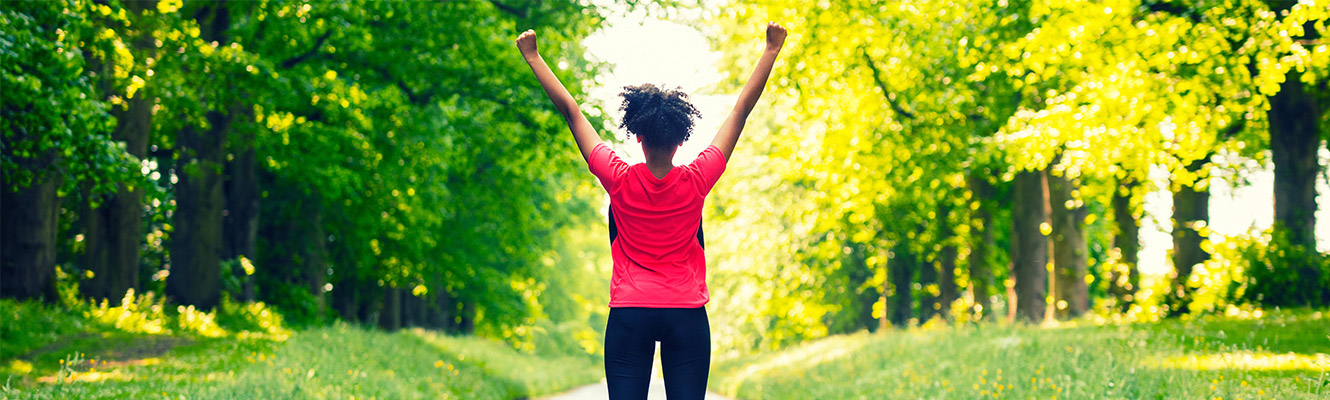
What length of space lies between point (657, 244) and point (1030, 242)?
1902cm

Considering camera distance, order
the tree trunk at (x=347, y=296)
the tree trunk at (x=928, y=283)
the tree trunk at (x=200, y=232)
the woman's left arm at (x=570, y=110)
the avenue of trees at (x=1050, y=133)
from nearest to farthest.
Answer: the woman's left arm at (x=570, y=110)
the avenue of trees at (x=1050, y=133)
the tree trunk at (x=200, y=232)
the tree trunk at (x=347, y=296)
the tree trunk at (x=928, y=283)

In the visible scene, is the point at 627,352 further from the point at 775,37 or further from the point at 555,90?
the point at 775,37

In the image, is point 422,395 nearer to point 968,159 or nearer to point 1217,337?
point 1217,337

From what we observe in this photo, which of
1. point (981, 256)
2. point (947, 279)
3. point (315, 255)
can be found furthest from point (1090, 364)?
point (315, 255)

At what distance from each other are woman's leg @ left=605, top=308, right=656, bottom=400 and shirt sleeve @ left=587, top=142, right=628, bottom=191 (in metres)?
0.40

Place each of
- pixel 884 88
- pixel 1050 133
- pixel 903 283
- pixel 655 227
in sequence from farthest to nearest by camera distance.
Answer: pixel 903 283, pixel 884 88, pixel 1050 133, pixel 655 227

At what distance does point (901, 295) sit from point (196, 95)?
21.8 meters

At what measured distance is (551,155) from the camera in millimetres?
18203

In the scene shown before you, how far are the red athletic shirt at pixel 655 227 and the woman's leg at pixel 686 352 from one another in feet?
0.16

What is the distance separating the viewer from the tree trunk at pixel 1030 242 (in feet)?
68.6

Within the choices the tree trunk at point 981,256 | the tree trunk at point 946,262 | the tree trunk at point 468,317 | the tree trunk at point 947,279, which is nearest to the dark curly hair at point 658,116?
the tree trunk at point 981,256

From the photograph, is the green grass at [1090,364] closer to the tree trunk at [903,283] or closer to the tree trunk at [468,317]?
the tree trunk at [903,283]

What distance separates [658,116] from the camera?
3.36m

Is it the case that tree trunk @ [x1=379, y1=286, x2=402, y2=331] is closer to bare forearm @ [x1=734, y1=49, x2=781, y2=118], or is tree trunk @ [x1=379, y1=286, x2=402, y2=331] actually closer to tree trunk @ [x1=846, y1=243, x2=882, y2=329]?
tree trunk @ [x1=846, y1=243, x2=882, y2=329]
